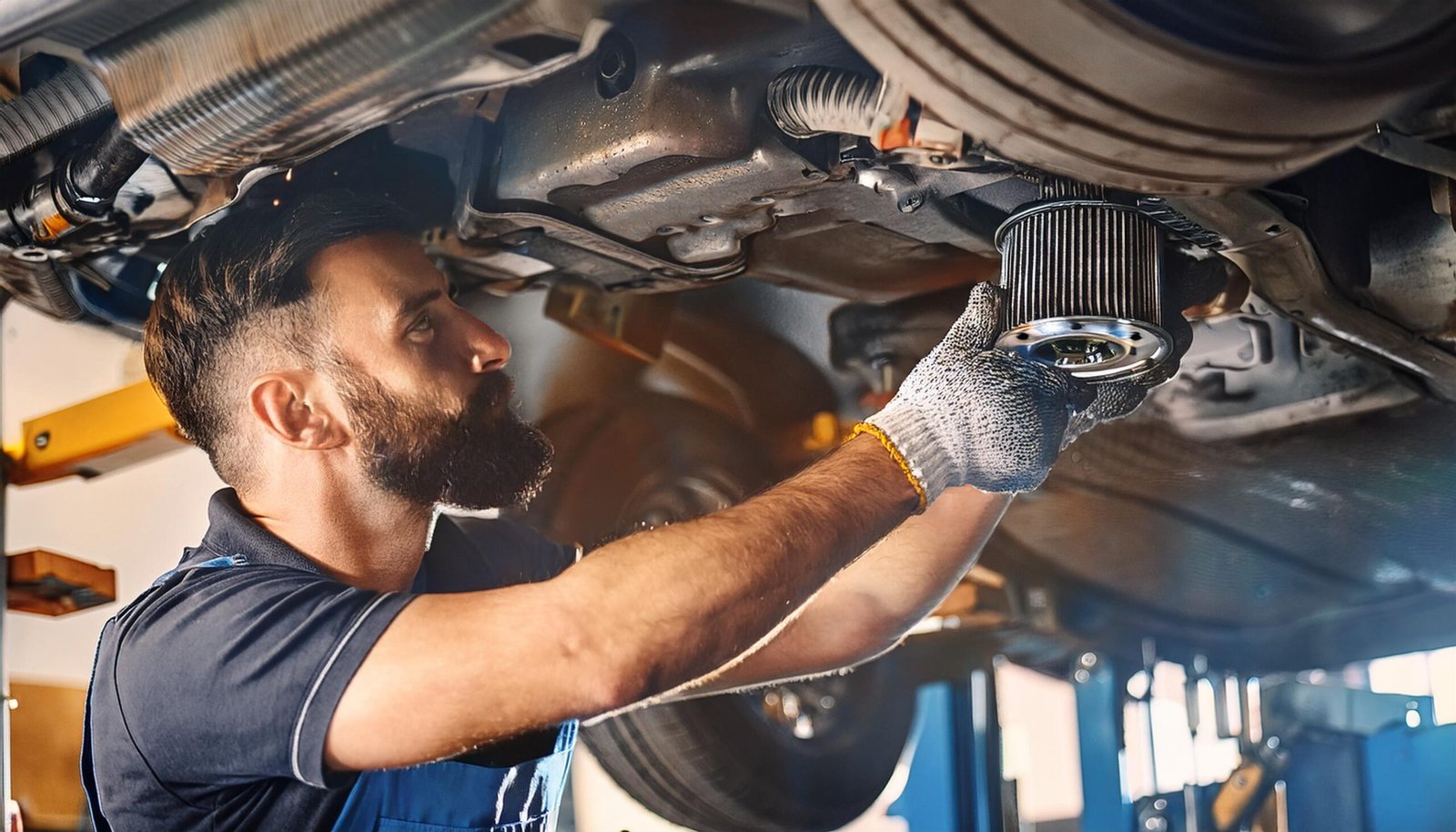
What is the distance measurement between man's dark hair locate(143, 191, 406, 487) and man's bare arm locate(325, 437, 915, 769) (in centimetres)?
35

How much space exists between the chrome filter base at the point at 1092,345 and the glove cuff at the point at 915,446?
0.09 meters

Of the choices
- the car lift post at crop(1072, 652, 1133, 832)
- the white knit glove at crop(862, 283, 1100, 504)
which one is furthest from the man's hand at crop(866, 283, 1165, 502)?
the car lift post at crop(1072, 652, 1133, 832)

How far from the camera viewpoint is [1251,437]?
4.66 feet

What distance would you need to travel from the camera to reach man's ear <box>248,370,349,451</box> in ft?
3.82

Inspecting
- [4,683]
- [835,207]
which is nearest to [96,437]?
[4,683]

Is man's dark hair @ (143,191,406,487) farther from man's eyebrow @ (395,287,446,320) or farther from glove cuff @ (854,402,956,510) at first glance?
glove cuff @ (854,402,956,510)

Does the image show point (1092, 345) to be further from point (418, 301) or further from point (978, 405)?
point (418, 301)

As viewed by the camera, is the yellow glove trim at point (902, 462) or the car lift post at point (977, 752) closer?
the yellow glove trim at point (902, 462)

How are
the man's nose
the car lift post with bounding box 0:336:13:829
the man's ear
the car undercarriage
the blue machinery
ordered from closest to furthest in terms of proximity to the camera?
the car undercarriage
the man's ear
the man's nose
the car lift post with bounding box 0:336:13:829
the blue machinery

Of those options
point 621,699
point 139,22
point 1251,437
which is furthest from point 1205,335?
point 139,22

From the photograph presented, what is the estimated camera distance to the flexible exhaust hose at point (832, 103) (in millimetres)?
819

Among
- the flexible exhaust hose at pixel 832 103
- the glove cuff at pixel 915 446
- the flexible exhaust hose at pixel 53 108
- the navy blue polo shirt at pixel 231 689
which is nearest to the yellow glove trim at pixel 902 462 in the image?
the glove cuff at pixel 915 446

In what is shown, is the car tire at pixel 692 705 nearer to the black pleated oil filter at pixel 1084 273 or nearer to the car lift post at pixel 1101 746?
the car lift post at pixel 1101 746

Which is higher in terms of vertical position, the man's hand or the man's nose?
the man's nose
